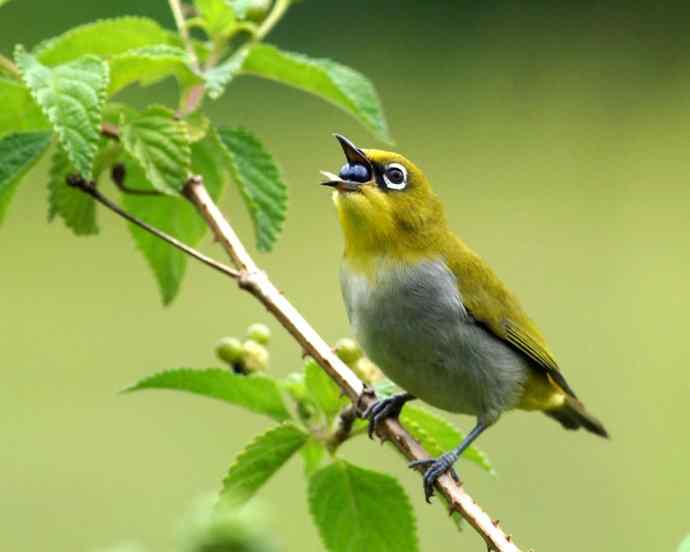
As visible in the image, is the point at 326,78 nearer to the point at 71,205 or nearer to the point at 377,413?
the point at 71,205

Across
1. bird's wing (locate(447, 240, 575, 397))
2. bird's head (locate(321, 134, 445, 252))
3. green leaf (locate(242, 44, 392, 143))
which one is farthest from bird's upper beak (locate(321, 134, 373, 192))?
bird's wing (locate(447, 240, 575, 397))

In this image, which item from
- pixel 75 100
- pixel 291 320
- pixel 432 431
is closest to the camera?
pixel 75 100

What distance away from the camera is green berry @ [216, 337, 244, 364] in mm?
2141

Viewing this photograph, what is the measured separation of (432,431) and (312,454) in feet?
0.61

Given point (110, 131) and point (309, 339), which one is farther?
point (110, 131)

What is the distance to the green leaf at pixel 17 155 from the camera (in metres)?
2.03

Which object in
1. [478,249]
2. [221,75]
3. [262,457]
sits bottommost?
[478,249]

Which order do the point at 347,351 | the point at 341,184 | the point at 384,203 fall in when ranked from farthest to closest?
the point at 384,203
the point at 341,184
the point at 347,351

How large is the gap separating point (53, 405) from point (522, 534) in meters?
3.00

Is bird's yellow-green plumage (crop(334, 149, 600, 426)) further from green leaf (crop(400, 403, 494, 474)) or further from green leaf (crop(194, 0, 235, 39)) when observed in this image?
green leaf (crop(400, 403, 494, 474))

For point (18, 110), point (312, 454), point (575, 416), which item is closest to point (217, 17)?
point (18, 110)

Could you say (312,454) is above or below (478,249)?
above

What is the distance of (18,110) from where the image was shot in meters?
2.14

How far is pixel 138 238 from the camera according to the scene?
2.34 metres
